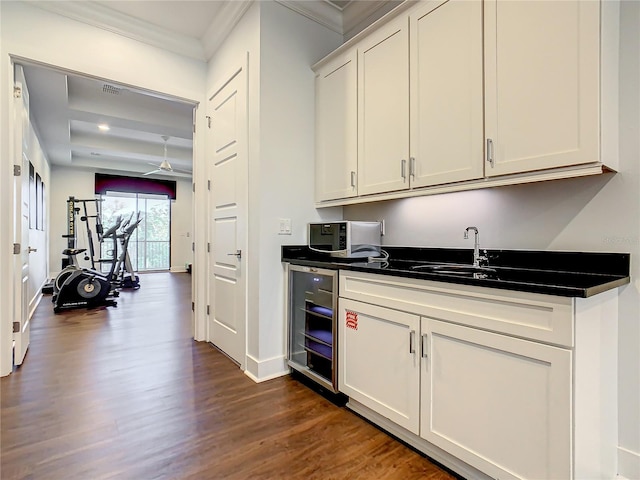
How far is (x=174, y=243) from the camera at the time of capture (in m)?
9.84

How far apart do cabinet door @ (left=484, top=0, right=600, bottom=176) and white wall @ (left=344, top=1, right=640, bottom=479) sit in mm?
273

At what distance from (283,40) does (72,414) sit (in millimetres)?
2993

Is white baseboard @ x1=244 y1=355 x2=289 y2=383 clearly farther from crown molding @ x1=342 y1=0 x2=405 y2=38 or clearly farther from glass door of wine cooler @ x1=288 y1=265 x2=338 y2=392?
crown molding @ x1=342 y1=0 x2=405 y2=38

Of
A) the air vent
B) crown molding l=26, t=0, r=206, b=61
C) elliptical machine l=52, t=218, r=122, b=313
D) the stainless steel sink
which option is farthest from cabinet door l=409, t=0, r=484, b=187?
elliptical machine l=52, t=218, r=122, b=313

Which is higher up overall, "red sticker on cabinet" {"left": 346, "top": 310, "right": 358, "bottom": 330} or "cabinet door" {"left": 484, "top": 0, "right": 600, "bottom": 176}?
"cabinet door" {"left": 484, "top": 0, "right": 600, "bottom": 176}

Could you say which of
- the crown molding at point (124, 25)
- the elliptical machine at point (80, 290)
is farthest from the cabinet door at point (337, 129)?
the elliptical machine at point (80, 290)

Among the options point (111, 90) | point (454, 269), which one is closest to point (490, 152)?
point (454, 269)

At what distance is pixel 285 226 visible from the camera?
271cm

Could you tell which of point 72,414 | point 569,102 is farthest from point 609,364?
point 72,414

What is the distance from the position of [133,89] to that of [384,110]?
241 centimetres

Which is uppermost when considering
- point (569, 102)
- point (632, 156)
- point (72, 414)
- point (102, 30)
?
point (102, 30)

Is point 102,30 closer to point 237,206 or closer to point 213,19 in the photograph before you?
point 213,19

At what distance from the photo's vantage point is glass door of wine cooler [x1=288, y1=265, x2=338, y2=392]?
224cm

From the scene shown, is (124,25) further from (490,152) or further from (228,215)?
(490,152)
